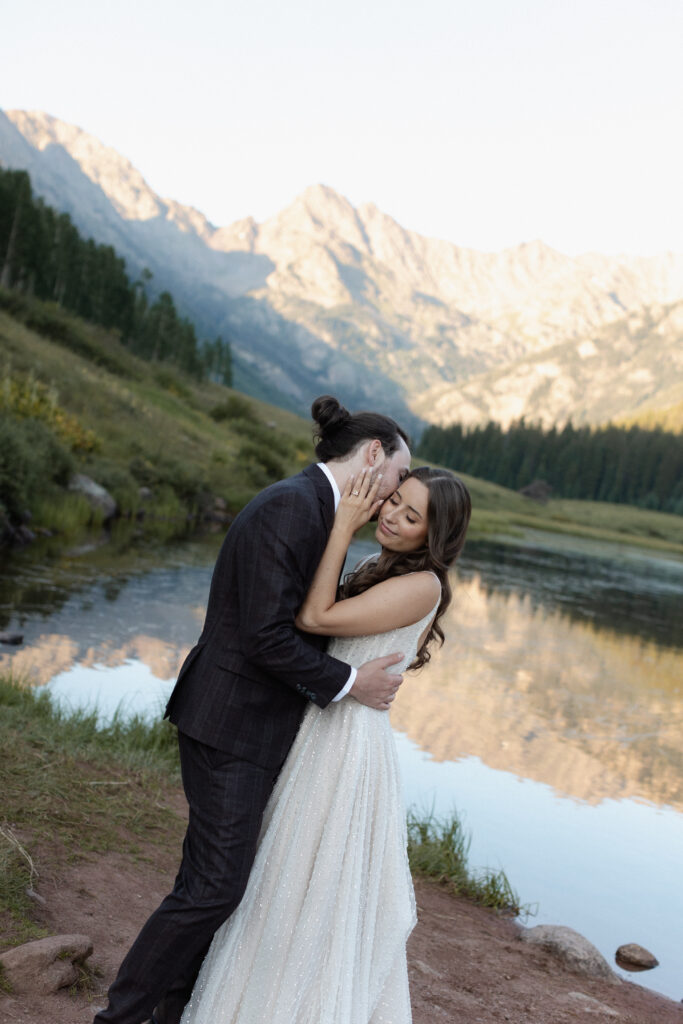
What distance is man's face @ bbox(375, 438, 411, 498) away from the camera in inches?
161

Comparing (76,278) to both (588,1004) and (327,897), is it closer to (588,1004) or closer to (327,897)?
(588,1004)

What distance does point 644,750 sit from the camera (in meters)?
13.9

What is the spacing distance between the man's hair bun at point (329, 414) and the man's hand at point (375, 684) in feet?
3.39

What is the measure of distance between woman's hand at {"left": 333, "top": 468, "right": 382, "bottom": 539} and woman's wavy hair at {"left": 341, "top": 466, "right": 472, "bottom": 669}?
267 mm

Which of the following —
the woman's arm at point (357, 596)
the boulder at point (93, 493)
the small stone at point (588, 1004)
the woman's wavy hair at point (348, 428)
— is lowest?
A: the boulder at point (93, 493)

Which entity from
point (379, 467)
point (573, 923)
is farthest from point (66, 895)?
point (573, 923)

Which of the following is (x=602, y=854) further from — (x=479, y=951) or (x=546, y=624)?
(x=546, y=624)

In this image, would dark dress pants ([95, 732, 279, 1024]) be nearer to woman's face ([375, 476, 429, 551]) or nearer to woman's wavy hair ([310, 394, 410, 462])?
woman's face ([375, 476, 429, 551])

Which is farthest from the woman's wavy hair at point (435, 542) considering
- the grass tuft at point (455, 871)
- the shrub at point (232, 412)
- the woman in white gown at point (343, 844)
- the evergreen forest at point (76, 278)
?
the shrub at point (232, 412)

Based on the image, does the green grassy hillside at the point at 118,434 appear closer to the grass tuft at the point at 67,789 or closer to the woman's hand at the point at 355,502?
the grass tuft at the point at 67,789

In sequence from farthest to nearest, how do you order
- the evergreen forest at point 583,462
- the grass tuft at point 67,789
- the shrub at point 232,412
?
the evergreen forest at point 583,462, the shrub at point 232,412, the grass tuft at point 67,789

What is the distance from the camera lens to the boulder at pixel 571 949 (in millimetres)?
6477

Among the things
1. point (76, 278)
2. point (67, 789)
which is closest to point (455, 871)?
point (67, 789)

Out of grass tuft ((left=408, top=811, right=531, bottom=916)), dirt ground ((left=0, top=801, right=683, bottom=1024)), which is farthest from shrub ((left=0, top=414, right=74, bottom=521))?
dirt ground ((left=0, top=801, right=683, bottom=1024))
